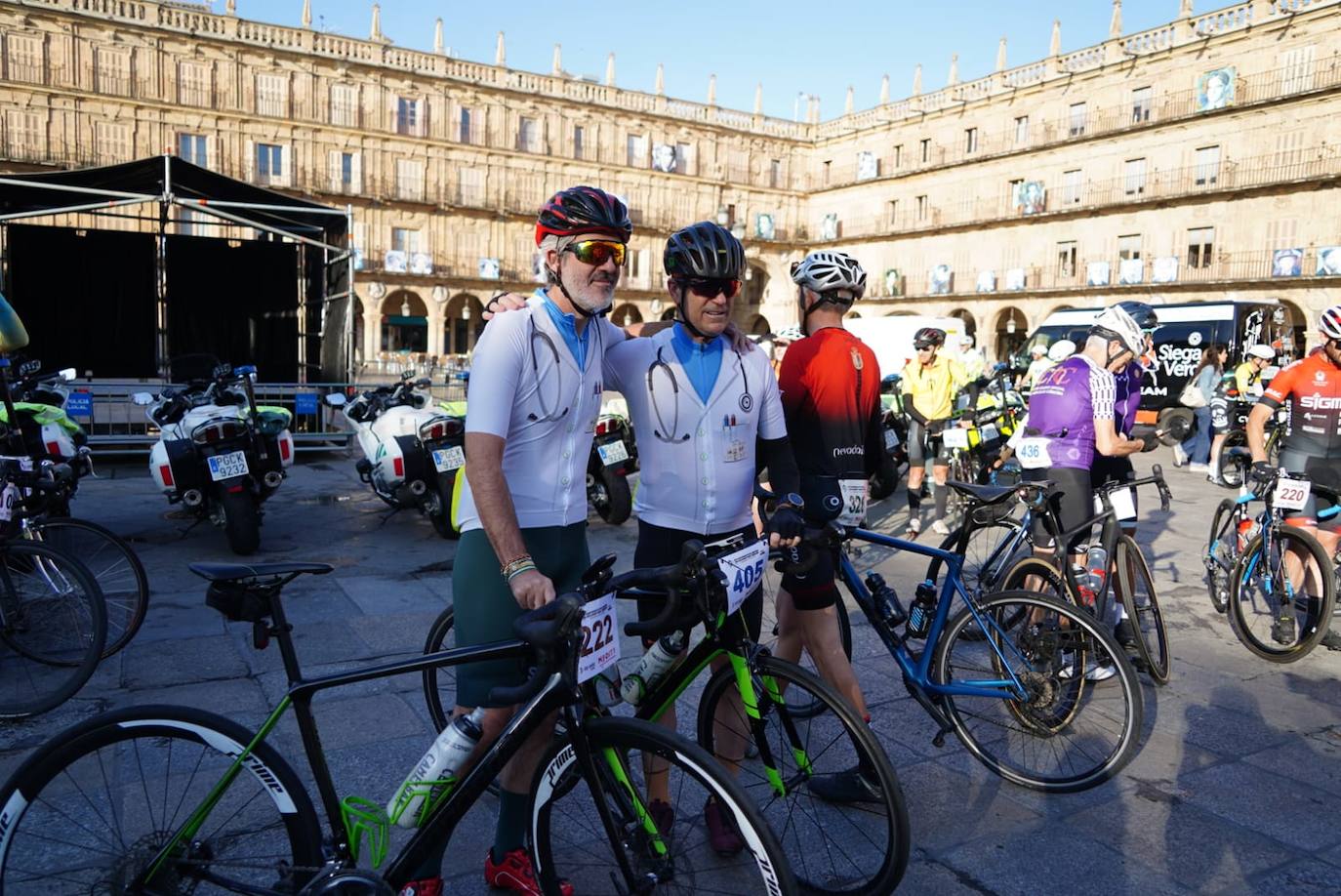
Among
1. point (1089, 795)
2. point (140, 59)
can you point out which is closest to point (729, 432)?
point (1089, 795)

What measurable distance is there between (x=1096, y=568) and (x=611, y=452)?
404cm

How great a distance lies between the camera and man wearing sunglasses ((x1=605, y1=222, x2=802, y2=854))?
2.68 meters

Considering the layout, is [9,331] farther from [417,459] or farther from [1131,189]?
[1131,189]

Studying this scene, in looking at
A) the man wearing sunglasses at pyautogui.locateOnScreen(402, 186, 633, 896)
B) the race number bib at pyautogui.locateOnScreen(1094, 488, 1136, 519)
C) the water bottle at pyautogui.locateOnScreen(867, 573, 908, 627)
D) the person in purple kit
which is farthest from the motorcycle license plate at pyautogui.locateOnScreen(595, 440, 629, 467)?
the man wearing sunglasses at pyautogui.locateOnScreen(402, 186, 633, 896)

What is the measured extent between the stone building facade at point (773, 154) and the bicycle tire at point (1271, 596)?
22754mm

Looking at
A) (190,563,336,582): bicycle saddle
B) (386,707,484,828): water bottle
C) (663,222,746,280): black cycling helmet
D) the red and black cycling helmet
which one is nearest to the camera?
(190,563,336,582): bicycle saddle

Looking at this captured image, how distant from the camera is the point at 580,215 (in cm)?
239

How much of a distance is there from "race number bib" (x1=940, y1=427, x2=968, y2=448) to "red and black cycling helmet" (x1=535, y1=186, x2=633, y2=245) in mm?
6176

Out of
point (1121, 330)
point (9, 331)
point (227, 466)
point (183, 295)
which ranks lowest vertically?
point (227, 466)

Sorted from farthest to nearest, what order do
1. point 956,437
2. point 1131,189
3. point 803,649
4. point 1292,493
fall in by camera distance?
point 1131,189, point 956,437, point 1292,493, point 803,649

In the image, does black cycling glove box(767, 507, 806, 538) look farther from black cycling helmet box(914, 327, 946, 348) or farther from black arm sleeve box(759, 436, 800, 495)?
black cycling helmet box(914, 327, 946, 348)

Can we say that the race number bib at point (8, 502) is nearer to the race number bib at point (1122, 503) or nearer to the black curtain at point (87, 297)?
the race number bib at point (1122, 503)

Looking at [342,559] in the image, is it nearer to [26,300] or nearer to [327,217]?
[327,217]

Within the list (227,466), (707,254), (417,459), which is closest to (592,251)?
(707,254)
